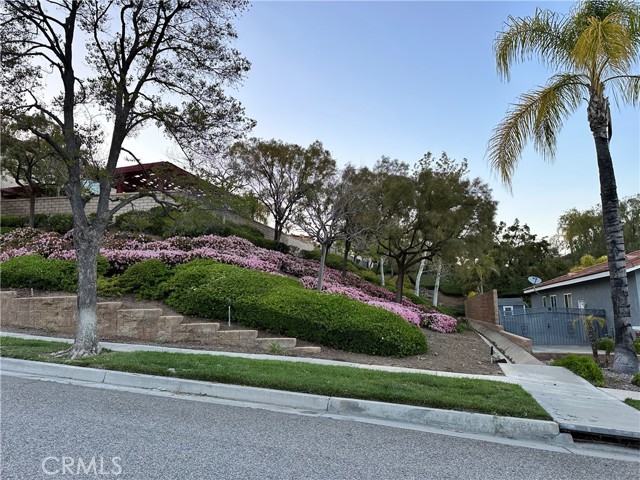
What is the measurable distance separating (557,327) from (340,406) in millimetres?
14652

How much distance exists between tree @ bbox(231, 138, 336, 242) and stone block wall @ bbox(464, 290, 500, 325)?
10.4 metres

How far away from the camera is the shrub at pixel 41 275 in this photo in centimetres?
1306

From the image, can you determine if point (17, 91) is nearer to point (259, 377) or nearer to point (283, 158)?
point (259, 377)

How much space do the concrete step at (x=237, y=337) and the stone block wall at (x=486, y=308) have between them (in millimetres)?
14242

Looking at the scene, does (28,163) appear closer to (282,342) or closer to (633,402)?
(282,342)

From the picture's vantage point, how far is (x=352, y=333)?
35.5 ft

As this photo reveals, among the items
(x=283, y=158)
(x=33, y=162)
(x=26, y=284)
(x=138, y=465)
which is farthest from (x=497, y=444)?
(x=33, y=162)

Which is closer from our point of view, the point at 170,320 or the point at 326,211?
the point at 170,320

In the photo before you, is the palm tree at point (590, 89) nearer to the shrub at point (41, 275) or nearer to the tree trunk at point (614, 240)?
the tree trunk at point (614, 240)

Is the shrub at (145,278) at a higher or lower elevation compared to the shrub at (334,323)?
higher

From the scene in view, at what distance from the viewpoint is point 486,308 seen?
24.2 m

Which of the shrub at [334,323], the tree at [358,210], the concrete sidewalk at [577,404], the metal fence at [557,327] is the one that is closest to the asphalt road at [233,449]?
the concrete sidewalk at [577,404]

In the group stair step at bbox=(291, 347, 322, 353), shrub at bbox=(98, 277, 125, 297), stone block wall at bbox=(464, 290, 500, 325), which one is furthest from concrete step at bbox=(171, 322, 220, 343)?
stone block wall at bbox=(464, 290, 500, 325)

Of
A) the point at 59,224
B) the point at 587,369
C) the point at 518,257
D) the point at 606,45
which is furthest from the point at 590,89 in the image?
the point at 518,257
